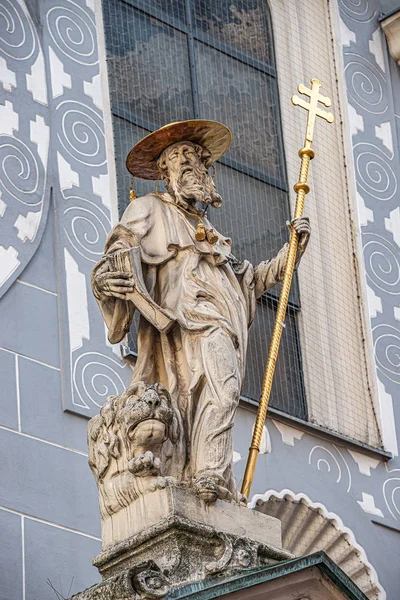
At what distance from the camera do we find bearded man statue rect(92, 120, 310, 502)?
7.88 metres

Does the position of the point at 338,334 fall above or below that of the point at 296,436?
above

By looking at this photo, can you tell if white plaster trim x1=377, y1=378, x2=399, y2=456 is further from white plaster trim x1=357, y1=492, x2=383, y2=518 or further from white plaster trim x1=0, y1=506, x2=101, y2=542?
white plaster trim x1=0, y1=506, x2=101, y2=542

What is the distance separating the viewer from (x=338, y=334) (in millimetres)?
12008

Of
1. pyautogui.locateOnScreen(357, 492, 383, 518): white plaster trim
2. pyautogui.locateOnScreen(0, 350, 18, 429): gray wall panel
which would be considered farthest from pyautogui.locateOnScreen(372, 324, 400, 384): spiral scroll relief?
pyautogui.locateOnScreen(0, 350, 18, 429): gray wall panel

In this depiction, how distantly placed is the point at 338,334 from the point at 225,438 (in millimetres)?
4200

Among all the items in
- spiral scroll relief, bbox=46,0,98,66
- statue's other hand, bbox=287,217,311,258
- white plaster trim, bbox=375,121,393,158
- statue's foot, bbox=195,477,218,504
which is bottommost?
statue's foot, bbox=195,477,218,504

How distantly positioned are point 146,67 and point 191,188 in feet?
11.6

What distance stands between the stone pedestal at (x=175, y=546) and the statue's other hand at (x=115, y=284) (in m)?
0.92

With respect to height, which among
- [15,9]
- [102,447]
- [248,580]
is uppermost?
[15,9]

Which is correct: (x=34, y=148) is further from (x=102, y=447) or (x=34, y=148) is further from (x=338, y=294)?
(x=102, y=447)

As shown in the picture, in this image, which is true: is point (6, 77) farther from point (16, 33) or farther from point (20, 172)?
point (20, 172)

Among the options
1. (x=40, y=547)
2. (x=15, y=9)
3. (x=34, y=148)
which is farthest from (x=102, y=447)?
(x=15, y=9)

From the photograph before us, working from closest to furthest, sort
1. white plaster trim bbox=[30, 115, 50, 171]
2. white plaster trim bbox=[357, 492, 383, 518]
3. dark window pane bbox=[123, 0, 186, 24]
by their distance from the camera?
white plaster trim bbox=[30, 115, 50, 171]
white plaster trim bbox=[357, 492, 383, 518]
dark window pane bbox=[123, 0, 186, 24]

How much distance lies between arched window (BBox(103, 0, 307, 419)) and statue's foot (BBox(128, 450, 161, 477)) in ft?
11.9
